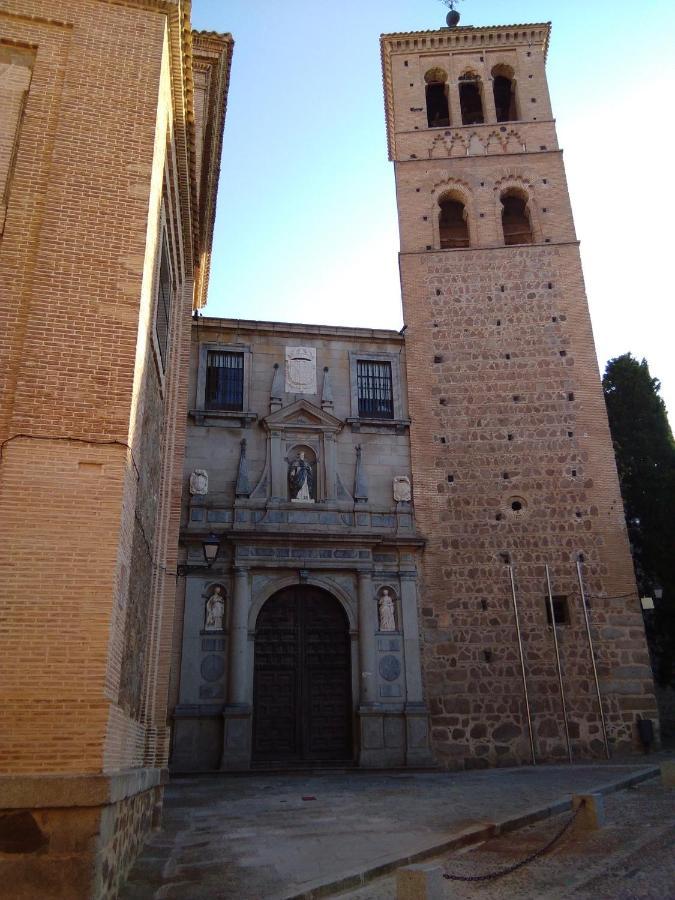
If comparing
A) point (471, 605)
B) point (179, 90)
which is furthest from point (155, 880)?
point (471, 605)

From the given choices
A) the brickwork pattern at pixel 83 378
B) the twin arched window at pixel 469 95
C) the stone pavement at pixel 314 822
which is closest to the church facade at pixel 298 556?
the stone pavement at pixel 314 822

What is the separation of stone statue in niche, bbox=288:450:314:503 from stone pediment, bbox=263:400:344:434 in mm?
670

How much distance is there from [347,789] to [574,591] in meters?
6.73

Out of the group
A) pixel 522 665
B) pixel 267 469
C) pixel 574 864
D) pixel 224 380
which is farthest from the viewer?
pixel 224 380

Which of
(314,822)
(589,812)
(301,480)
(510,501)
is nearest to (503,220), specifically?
(510,501)

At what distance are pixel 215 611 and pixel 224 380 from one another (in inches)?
199

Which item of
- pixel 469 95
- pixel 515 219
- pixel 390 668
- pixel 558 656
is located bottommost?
pixel 390 668

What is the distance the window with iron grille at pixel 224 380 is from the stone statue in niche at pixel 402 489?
3.70 metres

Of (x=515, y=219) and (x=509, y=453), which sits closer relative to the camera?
(x=509, y=453)

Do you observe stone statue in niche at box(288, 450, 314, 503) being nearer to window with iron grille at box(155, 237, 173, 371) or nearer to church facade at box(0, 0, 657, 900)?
church facade at box(0, 0, 657, 900)

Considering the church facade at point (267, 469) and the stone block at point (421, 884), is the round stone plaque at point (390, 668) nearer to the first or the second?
the church facade at point (267, 469)

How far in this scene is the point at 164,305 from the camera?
978 centimetres

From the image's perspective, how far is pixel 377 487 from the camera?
50.8 ft

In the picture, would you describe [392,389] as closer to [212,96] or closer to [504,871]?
[212,96]
